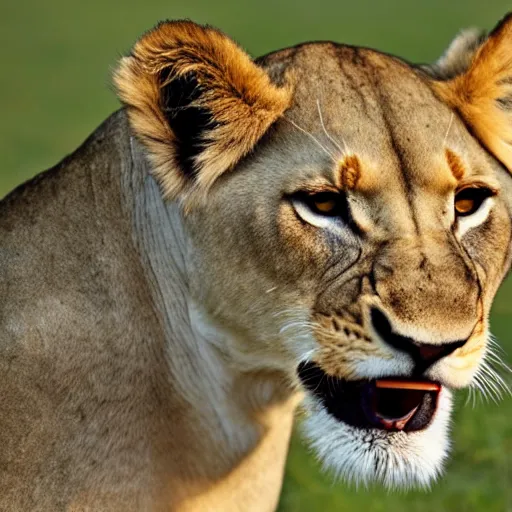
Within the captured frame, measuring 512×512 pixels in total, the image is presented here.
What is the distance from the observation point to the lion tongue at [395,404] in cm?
394

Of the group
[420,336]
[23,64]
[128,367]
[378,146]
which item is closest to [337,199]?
[378,146]

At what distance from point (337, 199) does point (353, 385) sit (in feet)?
1.67

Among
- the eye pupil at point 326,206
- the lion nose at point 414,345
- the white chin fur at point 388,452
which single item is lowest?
the white chin fur at point 388,452

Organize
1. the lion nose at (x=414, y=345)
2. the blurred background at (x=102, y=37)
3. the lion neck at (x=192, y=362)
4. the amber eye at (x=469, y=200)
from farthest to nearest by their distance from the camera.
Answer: the blurred background at (x=102, y=37), the lion neck at (x=192, y=362), the amber eye at (x=469, y=200), the lion nose at (x=414, y=345)

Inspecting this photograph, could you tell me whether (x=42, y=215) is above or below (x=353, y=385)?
above

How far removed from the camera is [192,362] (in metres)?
4.30

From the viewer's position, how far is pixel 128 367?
4211mm

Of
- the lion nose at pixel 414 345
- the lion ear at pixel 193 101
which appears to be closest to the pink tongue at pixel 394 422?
the lion nose at pixel 414 345

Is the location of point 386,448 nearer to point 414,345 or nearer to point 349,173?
point 414,345

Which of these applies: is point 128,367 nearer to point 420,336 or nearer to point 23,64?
point 420,336

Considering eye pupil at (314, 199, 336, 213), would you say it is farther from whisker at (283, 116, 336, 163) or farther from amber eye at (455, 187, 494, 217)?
amber eye at (455, 187, 494, 217)

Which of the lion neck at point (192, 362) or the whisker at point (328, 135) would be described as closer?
the whisker at point (328, 135)

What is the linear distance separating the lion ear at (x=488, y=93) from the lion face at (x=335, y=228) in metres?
0.08

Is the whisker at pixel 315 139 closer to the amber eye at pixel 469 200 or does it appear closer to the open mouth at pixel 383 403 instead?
the amber eye at pixel 469 200
